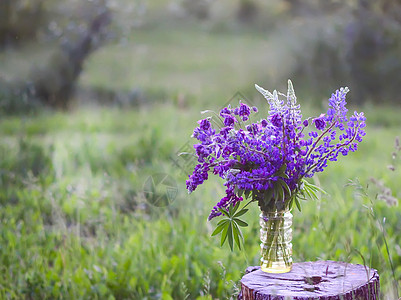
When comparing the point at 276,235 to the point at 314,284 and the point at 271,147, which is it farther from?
the point at 271,147

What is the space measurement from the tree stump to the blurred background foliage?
A: 4.6 inches

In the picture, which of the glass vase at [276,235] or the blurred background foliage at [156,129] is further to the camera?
the blurred background foliage at [156,129]

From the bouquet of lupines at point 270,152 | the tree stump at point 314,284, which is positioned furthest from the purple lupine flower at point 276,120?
the tree stump at point 314,284

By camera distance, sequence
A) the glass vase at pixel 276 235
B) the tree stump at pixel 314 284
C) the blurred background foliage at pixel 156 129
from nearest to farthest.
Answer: the tree stump at pixel 314 284
the glass vase at pixel 276 235
the blurred background foliage at pixel 156 129

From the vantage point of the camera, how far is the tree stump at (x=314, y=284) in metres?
2.00

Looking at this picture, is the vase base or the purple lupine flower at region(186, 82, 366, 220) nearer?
the purple lupine flower at region(186, 82, 366, 220)

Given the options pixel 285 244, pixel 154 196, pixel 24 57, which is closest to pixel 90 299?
pixel 285 244

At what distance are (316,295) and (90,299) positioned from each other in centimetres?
191

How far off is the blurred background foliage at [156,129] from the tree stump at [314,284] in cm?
12

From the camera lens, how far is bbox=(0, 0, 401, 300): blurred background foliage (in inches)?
141

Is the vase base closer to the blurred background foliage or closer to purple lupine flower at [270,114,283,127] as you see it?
the blurred background foliage

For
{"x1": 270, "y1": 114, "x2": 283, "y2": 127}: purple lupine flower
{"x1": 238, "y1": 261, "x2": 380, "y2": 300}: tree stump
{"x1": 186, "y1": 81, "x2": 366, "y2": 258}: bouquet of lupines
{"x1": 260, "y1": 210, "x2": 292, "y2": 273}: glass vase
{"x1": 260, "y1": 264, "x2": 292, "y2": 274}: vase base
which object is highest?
{"x1": 270, "y1": 114, "x2": 283, "y2": 127}: purple lupine flower

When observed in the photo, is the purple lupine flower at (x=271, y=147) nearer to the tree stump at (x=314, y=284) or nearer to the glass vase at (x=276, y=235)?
the glass vase at (x=276, y=235)

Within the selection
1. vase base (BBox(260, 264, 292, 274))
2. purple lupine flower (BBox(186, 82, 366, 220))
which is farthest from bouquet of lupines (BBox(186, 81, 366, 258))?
vase base (BBox(260, 264, 292, 274))
